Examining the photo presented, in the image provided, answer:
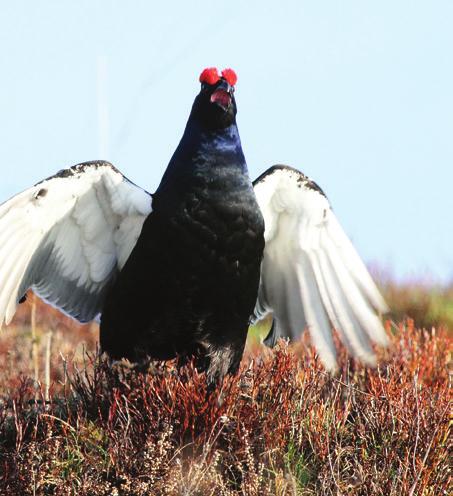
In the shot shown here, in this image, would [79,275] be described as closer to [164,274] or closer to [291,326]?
[164,274]

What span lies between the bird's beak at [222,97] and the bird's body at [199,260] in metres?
0.13

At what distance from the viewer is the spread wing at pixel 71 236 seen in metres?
5.24

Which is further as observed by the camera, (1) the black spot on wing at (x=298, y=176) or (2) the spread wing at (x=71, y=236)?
(1) the black spot on wing at (x=298, y=176)

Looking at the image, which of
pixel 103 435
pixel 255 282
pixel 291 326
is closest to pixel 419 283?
pixel 291 326

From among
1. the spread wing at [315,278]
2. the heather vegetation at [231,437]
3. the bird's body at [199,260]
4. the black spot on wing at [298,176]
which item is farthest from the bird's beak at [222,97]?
the heather vegetation at [231,437]

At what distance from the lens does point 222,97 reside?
522 cm

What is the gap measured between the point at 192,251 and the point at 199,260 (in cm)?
6

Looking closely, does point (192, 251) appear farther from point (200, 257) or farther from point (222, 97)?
point (222, 97)

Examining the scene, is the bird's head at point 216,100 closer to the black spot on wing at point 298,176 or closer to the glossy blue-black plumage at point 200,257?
the glossy blue-black plumage at point 200,257

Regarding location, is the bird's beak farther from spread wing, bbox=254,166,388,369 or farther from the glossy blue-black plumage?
spread wing, bbox=254,166,388,369

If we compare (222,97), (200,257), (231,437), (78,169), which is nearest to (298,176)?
(222,97)

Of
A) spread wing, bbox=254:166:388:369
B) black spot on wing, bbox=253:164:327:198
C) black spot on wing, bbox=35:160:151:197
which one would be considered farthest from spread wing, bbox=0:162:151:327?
spread wing, bbox=254:166:388:369

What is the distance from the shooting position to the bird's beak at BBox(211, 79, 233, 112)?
17.1 feet

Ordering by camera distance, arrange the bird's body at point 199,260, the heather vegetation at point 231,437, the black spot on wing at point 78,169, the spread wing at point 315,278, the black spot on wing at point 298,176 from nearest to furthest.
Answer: the heather vegetation at point 231,437
the bird's body at point 199,260
the black spot on wing at point 78,169
the black spot on wing at point 298,176
the spread wing at point 315,278
